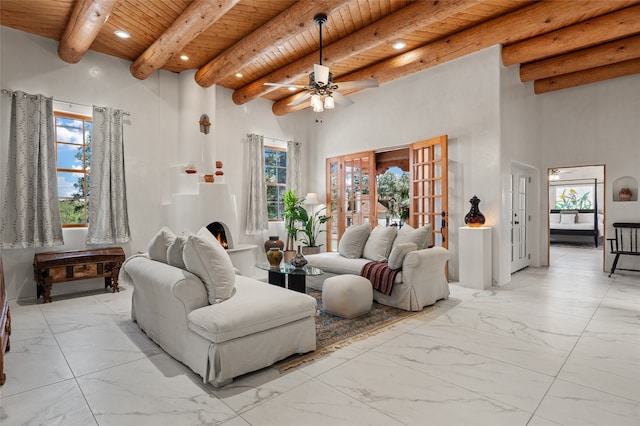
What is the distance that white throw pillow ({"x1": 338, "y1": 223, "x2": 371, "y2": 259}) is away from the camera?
464cm

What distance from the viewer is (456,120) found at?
17.6 ft

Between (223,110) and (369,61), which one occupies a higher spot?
(369,61)

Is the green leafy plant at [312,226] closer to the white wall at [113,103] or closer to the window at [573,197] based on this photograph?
the white wall at [113,103]

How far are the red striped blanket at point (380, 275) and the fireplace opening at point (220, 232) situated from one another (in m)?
2.56

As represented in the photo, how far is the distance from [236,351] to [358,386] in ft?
2.64

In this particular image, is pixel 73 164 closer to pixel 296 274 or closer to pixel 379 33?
pixel 296 274

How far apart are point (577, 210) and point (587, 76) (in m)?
6.70

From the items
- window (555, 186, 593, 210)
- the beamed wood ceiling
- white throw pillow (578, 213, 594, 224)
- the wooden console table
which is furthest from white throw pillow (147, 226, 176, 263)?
window (555, 186, 593, 210)

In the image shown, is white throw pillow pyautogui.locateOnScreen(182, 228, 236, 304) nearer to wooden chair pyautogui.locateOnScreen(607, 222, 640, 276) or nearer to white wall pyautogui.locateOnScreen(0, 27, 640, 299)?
white wall pyautogui.locateOnScreen(0, 27, 640, 299)

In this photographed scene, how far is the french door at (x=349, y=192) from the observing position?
6.66 meters

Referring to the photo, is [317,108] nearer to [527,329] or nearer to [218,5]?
[218,5]

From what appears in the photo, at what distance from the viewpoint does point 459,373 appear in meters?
2.39

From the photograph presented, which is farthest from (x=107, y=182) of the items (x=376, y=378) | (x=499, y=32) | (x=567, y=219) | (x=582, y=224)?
(x=567, y=219)

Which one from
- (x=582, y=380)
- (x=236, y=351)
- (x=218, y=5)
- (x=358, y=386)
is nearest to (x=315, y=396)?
(x=358, y=386)
